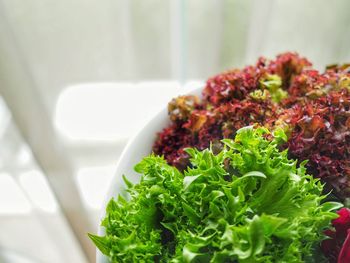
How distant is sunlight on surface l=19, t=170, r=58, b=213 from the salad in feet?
1.50

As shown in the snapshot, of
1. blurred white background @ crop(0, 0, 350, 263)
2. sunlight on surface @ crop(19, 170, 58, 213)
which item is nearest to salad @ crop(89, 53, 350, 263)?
blurred white background @ crop(0, 0, 350, 263)

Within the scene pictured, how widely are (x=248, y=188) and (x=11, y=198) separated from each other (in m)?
0.70

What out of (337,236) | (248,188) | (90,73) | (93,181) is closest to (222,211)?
(248,188)

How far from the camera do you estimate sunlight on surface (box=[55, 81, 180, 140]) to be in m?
1.00

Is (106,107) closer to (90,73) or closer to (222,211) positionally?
(90,73)

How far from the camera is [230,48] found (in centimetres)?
107

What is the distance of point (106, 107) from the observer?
1064mm

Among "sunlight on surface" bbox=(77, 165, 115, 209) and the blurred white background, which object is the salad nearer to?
the blurred white background

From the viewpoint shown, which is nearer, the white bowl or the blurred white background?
the white bowl

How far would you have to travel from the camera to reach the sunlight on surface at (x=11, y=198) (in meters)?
0.94

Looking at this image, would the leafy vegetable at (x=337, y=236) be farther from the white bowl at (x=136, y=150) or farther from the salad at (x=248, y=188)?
the white bowl at (x=136, y=150)

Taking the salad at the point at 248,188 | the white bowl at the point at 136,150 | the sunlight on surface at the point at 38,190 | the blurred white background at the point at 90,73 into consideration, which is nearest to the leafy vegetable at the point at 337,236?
the salad at the point at 248,188

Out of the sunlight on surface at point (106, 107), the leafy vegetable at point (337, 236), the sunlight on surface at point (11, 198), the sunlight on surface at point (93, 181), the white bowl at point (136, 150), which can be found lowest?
the leafy vegetable at point (337, 236)

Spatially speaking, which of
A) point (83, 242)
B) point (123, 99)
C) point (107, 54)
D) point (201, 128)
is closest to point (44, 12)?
point (107, 54)
